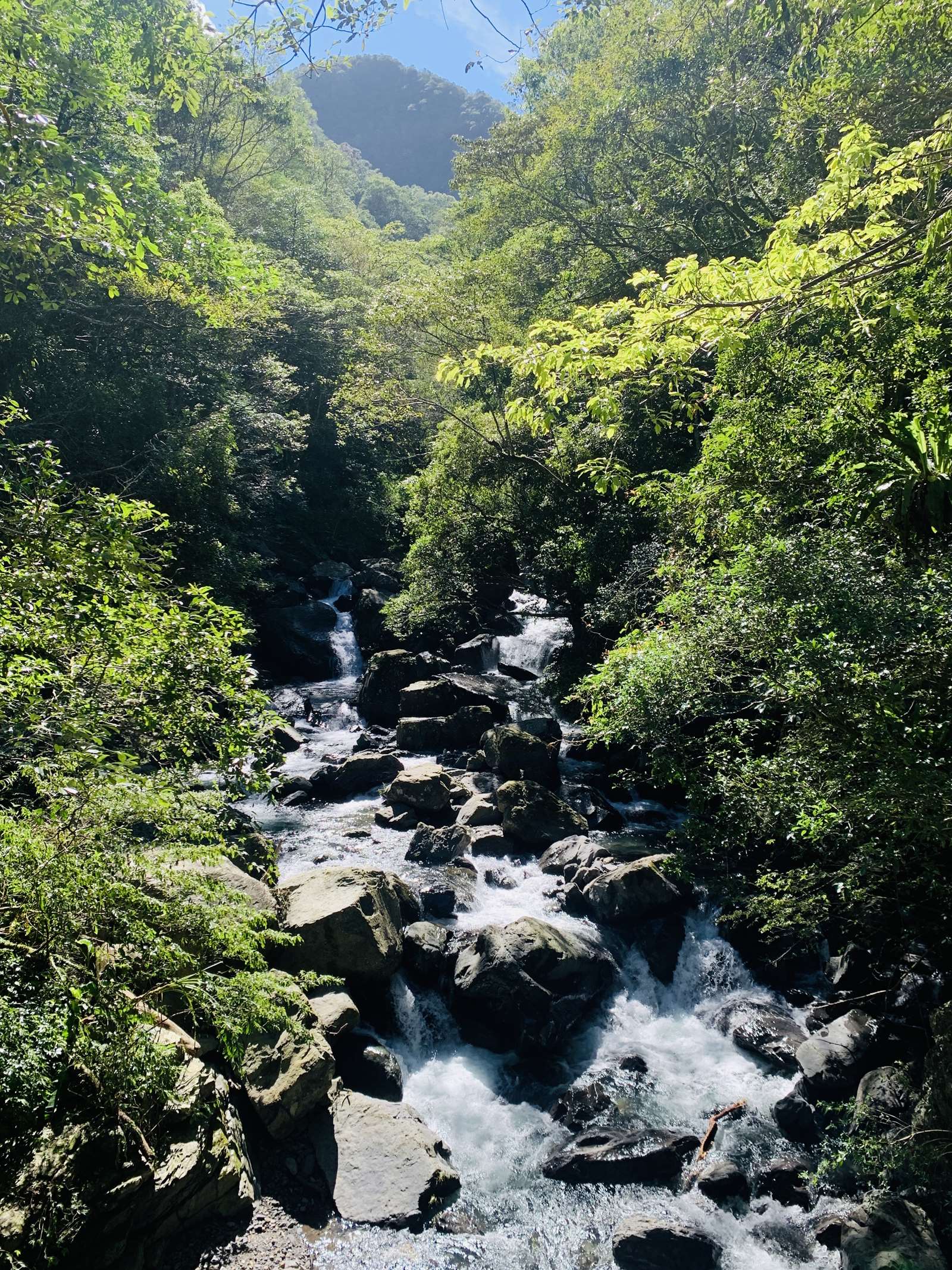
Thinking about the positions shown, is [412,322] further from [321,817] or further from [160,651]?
[160,651]

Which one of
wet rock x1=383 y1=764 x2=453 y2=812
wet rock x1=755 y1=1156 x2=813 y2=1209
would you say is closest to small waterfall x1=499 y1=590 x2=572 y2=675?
wet rock x1=383 y1=764 x2=453 y2=812

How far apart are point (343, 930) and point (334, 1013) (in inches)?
33.1

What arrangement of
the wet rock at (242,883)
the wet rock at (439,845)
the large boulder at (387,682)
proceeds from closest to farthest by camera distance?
1. the wet rock at (242,883)
2. the wet rock at (439,845)
3. the large boulder at (387,682)

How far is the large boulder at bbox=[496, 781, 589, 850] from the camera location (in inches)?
446

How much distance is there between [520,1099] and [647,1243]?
5.98ft

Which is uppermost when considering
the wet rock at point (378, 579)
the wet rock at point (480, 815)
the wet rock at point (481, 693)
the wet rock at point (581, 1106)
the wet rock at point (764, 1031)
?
the wet rock at point (378, 579)

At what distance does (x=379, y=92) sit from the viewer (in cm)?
11381

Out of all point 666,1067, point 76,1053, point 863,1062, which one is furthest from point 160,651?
point 863,1062

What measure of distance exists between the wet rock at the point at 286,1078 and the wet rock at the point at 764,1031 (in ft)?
14.3

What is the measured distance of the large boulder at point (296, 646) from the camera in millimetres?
20266

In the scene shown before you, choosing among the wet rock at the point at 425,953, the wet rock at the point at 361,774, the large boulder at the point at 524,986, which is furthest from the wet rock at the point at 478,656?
the large boulder at the point at 524,986

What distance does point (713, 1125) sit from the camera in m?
6.78

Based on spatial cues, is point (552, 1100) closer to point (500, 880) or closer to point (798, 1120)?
point (798, 1120)

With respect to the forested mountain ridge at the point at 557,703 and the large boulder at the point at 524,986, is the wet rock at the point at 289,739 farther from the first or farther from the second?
the large boulder at the point at 524,986
